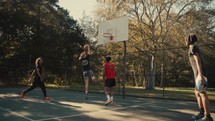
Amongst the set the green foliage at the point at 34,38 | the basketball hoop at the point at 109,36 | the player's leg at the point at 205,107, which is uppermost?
the green foliage at the point at 34,38

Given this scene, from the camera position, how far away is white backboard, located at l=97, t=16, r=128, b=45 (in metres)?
14.4

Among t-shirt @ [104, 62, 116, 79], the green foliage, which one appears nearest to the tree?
the green foliage

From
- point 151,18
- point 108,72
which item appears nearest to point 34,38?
point 151,18

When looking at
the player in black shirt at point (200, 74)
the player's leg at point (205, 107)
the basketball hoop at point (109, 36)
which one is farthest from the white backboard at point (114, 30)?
the player's leg at point (205, 107)

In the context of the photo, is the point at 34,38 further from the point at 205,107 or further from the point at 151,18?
the point at 205,107

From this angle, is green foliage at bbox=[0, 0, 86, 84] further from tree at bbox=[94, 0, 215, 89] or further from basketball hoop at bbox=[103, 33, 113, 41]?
basketball hoop at bbox=[103, 33, 113, 41]

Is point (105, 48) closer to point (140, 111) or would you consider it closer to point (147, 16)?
point (147, 16)

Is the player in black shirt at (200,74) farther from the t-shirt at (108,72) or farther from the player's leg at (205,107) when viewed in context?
the t-shirt at (108,72)

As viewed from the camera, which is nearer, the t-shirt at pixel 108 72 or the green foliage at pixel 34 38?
the t-shirt at pixel 108 72

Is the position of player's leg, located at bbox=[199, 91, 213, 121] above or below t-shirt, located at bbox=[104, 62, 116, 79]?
below

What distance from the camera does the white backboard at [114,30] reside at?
14375 mm

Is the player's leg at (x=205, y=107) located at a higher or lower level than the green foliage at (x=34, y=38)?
lower

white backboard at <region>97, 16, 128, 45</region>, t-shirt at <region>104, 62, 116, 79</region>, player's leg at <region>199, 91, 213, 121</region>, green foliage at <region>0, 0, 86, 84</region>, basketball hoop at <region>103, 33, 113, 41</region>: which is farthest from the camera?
green foliage at <region>0, 0, 86, 84</region>

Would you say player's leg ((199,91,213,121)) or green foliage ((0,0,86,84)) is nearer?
player's leg ((199,91,213,121))
